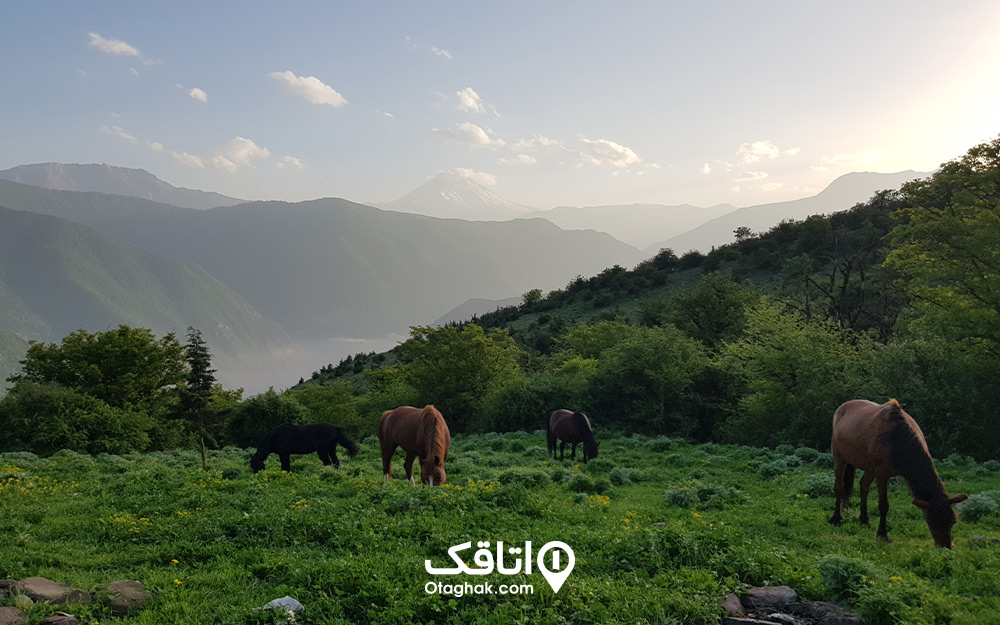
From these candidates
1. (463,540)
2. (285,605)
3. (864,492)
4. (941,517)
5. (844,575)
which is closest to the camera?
(285,605)

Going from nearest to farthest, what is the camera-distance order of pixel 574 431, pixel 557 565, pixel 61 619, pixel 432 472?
1. pixel 61 619
2. pixel 557 565
3. pixel 432 472
4. pixel 574 431

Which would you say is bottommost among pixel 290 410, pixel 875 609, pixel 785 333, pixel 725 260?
pixel 290 410

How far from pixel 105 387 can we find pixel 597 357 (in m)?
36.6

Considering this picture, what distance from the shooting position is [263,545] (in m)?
9.56

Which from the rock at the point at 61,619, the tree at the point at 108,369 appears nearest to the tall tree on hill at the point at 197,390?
the rock at the point at 61,619

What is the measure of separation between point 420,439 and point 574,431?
872cm

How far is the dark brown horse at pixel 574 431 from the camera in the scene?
2200 centimetres

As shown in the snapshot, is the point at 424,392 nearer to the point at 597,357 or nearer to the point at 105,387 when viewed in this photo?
the point at 597,357

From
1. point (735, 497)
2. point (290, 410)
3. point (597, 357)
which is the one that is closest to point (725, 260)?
point (597, 357)

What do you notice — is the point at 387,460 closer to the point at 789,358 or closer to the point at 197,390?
the point at 197,390

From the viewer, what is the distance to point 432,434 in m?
15.3

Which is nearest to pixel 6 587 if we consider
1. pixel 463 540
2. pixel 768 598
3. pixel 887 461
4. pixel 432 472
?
pixel 463 540

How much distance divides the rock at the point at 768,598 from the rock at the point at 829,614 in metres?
0.23

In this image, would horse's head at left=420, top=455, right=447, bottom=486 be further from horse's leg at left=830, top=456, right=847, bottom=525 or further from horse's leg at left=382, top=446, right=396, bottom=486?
horse's leg at left=830, top=456, right=847, bottom=525
